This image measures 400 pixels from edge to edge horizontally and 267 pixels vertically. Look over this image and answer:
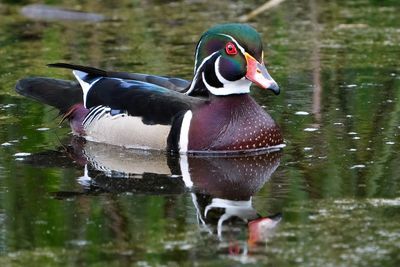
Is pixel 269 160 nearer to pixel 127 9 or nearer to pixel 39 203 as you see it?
pixel 39 203

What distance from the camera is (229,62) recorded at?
8227mm

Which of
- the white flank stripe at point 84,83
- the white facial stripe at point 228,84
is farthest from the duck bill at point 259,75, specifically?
the white flank stripe at point 84,83

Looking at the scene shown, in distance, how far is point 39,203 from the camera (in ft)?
22.4

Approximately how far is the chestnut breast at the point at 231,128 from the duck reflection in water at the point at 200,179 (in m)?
0.10

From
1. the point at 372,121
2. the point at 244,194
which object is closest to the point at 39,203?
the point at 244,194

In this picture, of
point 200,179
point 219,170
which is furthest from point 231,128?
point 200,179

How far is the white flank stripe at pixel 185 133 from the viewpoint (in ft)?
26.6

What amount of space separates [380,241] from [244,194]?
1367mm

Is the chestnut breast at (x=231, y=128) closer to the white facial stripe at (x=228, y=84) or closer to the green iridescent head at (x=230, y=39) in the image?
the white facial stripe at (x=228, y=84)

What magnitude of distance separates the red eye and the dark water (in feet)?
2.56

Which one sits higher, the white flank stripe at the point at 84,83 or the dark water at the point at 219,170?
the white flank stripe at the point at 84,83

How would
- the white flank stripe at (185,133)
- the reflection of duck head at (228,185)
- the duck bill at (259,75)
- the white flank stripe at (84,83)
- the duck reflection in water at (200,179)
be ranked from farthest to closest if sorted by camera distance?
the white flank stripe at (84,83)
the white flank stripe at (185,133)
the duck bill at (259,75)
the reflection of duck head at (228,185)
the duck reflection in water at (200,179)

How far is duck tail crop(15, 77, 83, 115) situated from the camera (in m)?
9.03

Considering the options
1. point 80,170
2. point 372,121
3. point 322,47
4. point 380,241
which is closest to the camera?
point 380,241
